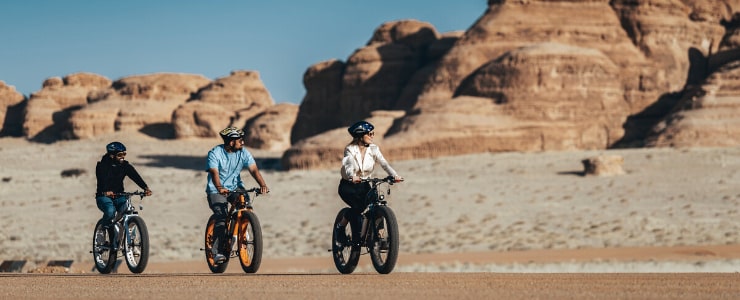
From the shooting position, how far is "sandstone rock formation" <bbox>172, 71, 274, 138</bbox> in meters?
114

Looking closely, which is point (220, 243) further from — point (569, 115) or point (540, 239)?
point (569, 115)

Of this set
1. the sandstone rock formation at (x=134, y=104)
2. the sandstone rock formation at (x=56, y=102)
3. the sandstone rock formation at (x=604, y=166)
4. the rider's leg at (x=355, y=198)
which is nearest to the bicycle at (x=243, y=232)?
the rider's leg at (x=355, y=198)

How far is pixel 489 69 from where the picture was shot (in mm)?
76125

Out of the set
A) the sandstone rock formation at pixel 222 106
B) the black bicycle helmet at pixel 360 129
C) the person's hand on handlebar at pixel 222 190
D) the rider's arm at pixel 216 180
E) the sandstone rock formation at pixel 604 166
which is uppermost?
the sandstone rock formation at pixel 222 106

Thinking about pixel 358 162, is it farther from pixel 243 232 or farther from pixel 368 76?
pixel 368 76

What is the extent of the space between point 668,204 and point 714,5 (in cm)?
4538

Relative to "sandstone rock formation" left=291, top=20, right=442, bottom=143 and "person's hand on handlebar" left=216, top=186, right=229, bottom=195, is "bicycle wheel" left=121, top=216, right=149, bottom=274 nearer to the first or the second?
"person's hand on handlebar" left=216, top=186, right=229, bottom=195

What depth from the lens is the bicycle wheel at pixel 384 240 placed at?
40.2 feet

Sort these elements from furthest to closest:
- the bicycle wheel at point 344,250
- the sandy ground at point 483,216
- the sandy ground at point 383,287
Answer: the sandy ground at point 483,216, the bicycle wheel at point 344,250, the sandy ground at point 383,287

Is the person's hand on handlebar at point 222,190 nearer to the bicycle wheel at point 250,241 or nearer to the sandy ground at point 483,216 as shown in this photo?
the bicycle wheel at point 250,241

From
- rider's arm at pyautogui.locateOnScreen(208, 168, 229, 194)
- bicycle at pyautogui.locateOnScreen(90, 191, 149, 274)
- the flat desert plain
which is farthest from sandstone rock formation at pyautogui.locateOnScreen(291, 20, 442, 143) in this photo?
rider's arm at pyautogui.locateOnScreen(208, 168, 229, 194)

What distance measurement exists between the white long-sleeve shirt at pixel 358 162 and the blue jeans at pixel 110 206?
127 inches

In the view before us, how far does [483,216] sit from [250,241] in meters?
31.5

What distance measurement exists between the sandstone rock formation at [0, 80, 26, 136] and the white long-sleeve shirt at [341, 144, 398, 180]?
12527 centimetres
